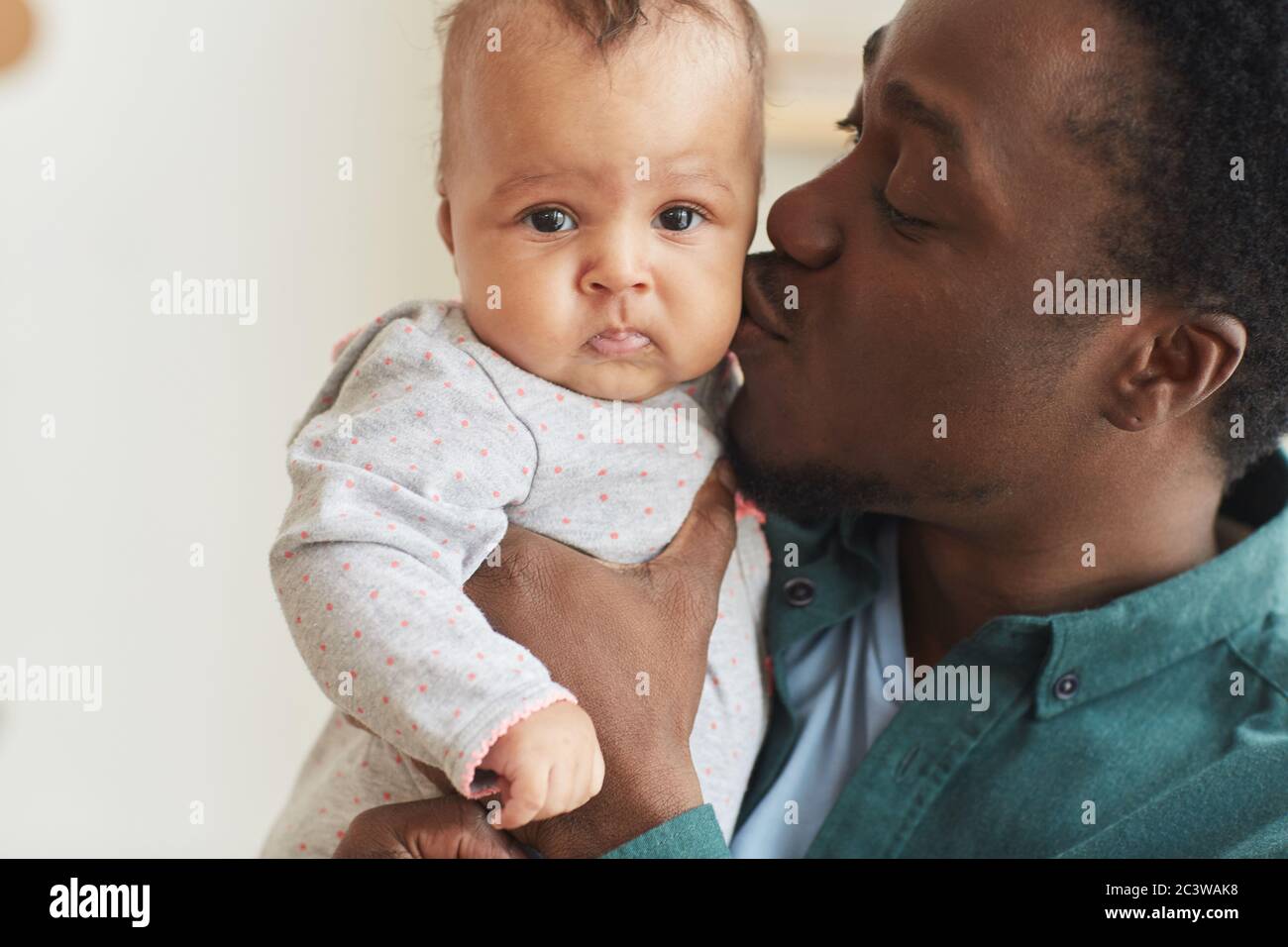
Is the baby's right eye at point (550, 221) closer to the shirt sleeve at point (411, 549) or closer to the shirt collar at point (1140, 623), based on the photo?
the shirt sleeve at point (411, 549)

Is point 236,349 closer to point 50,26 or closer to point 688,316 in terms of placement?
point 50,26

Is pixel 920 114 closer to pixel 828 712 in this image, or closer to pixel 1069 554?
pixel 1069 554

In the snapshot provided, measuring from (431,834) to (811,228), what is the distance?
2.02ft

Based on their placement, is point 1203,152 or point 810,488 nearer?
point 1203,152

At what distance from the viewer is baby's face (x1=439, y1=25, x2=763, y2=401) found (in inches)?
39.7

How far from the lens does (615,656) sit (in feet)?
3.47

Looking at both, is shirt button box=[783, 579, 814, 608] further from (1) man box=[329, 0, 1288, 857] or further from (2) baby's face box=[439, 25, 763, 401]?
(2) baby's face box=[439, 25, 763, 401]

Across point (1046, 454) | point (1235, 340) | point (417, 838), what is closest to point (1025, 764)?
point (1046, 454)

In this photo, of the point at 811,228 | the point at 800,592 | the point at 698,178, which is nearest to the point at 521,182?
the point at 698,178

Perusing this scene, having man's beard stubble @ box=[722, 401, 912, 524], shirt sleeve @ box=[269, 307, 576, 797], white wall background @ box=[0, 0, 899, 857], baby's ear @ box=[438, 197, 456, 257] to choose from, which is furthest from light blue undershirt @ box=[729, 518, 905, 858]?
white wall background @ box=[0, 0, 899, 857]

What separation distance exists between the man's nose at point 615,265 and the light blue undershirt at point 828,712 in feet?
1.44

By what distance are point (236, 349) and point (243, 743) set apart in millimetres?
786

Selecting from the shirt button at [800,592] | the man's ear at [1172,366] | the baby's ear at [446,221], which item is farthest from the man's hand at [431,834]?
the man's ear at [1172,366]

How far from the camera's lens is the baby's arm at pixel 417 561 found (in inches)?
33.7
